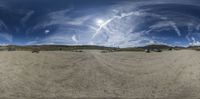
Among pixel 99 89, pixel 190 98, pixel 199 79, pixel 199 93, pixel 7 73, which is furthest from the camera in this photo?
pixel 7 73

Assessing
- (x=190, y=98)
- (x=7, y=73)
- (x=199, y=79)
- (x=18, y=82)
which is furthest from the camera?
(x=7, y=73)

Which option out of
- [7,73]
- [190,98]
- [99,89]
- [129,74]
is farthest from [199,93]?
[7,73]

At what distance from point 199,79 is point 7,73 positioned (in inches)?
674

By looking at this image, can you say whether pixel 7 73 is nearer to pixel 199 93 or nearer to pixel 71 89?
pixel 71 89

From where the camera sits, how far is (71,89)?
31031mm

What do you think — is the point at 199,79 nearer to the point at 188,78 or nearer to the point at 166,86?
the point at 188,78

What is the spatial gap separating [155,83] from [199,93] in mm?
6170

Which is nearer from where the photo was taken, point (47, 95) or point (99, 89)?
point (47, 95)

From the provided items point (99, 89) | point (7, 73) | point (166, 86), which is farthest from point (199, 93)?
point (7, 73)

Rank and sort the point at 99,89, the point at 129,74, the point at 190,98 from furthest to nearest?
1. the point at 129,74
2. the point at 99,89
3. the point at 190,98

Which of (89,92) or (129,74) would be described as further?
(129,74)

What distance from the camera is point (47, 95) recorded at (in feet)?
92.3

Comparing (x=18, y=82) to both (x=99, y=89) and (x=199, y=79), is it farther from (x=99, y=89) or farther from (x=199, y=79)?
(x=199, y=79)

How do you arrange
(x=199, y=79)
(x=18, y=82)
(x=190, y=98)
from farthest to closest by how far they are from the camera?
1. (x=199, y=79)
2. (x=18, y=82)
3. (x=190, y=98)
